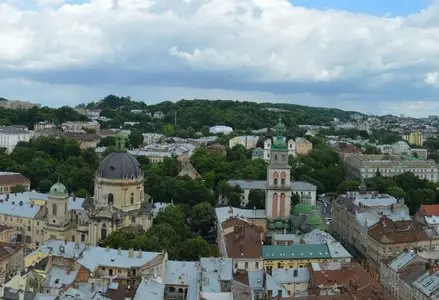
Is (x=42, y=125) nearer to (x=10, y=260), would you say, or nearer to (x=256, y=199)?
(x=256, y=199)

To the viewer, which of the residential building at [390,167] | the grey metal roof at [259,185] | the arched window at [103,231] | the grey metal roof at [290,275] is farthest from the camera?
the residential building at [390,167]

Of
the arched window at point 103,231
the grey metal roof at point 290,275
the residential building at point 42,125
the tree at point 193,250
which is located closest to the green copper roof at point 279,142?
the tree at point 193,250

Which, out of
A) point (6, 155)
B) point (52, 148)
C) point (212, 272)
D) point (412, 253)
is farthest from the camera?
point (52, 148)

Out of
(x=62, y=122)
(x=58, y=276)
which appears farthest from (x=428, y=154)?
(x=58, y=276)

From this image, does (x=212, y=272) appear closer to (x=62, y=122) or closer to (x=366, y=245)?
(x=366, y=245)

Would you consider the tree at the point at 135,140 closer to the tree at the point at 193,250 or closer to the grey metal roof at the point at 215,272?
the tree at the point at 193,250

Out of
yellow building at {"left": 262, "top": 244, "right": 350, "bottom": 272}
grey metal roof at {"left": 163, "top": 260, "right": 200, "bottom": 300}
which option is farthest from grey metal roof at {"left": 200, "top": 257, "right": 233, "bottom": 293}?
yellow building at {"left": 262, "top": 244, "right": 350, "bottom": 272}

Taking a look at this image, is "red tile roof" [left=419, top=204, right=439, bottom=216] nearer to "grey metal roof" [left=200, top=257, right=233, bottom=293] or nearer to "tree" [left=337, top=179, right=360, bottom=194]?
"tree" [left=337, top=179, right=360, bottom=194]
